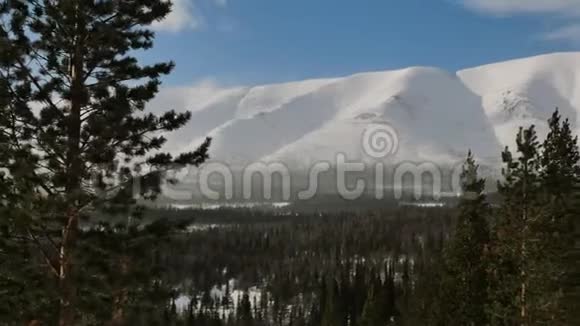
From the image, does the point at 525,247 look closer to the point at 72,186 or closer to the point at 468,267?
the point at 468,267

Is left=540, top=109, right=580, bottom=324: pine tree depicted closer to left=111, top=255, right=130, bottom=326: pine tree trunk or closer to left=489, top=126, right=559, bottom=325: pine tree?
left=489, top=126, right=559, bottom=325: pine tree

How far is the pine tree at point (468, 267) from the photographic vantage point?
27812 mm

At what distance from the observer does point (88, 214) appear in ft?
43.7

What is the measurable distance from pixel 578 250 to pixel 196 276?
Answer: 157 m

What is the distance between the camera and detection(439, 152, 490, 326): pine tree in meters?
27.8

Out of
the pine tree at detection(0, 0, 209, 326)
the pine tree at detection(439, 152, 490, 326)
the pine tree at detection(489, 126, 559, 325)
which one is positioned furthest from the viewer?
the pine tree at detection(439, 152, 490, 326)

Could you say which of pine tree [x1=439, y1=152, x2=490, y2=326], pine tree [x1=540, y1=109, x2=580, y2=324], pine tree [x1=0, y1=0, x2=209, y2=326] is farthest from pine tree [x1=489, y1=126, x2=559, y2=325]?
pine tree [x1=0, y1=0, x2=209, y2=326]

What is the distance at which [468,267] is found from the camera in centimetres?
2808

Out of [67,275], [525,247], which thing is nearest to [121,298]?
[67,275]

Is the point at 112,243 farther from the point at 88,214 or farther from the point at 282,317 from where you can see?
the point at 282,317

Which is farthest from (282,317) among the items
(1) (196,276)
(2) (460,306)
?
(2) (460,306)

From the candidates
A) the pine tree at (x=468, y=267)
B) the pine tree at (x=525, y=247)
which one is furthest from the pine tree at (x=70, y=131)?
the pine tree at (x=468, y=267)

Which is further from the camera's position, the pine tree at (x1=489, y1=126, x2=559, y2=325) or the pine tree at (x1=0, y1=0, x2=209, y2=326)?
the pine tree at (x1=489, y1=126, x2=559, y2=325)

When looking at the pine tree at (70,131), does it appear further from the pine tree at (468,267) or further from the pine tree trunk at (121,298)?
the pine tree at (468,267)
